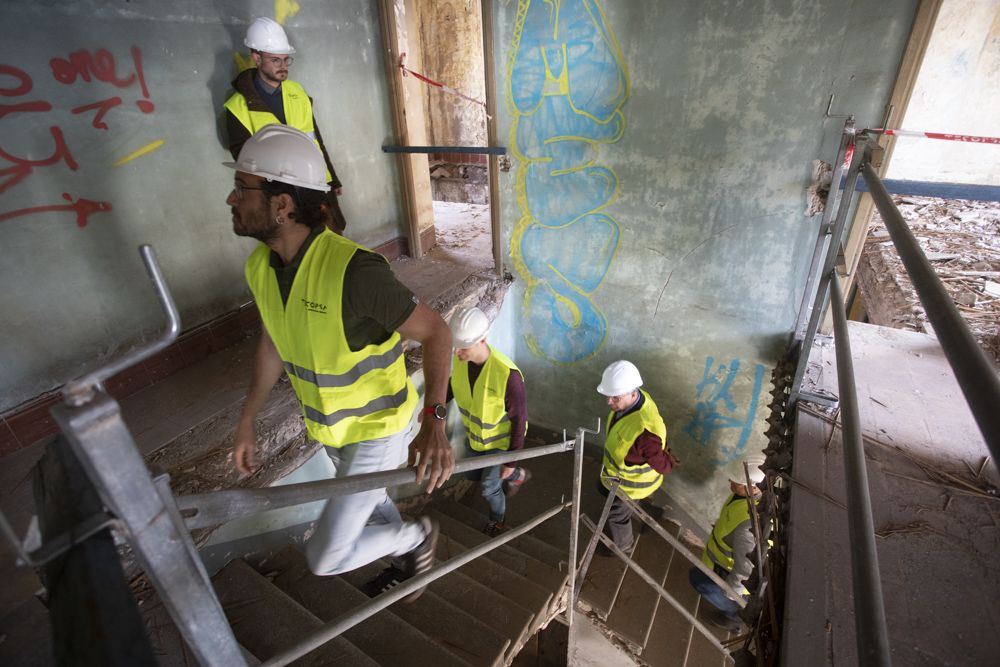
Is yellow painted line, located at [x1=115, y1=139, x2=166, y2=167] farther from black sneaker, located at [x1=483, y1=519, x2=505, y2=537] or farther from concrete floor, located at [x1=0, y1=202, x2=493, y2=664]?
black sneaker, located at [x1=483, y1=519, x2=505, y2=537]

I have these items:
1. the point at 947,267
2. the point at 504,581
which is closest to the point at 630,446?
the point at 504,581

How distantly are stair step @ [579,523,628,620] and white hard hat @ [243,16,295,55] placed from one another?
462 centimetres

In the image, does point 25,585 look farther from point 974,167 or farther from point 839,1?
point 974,167

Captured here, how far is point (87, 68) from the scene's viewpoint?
107 inches

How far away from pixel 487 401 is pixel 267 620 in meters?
1.82

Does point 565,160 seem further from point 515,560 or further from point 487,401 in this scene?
point 515,560

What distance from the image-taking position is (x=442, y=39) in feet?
28.2

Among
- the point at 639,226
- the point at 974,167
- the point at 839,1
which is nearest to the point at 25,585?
the point at 639,226

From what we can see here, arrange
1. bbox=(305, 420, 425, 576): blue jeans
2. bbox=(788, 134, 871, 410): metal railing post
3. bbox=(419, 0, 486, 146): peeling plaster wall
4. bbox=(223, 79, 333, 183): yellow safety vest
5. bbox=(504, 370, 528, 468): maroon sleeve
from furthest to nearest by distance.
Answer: bbox=(419, 0, 486, 146): peeling plaster wall → bbox=(504, 370, 528, 468): maroon sleeve → bbox=(223, 79, 333, 183): yellow safety vest → bbox=(788, 134, 871, 410): metal railing post → bbox=(305, 420, 425, 576): blue jeans

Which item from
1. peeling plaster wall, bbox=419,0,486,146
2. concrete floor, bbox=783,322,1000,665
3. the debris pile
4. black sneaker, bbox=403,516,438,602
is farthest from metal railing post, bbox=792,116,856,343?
peeling plaster wall, bbox=419,0,486,146

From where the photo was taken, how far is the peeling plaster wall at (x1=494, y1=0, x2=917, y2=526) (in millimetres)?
3285

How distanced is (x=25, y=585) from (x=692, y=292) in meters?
4.54

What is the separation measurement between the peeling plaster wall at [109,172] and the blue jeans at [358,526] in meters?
1.94

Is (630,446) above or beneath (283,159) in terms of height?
beneath
